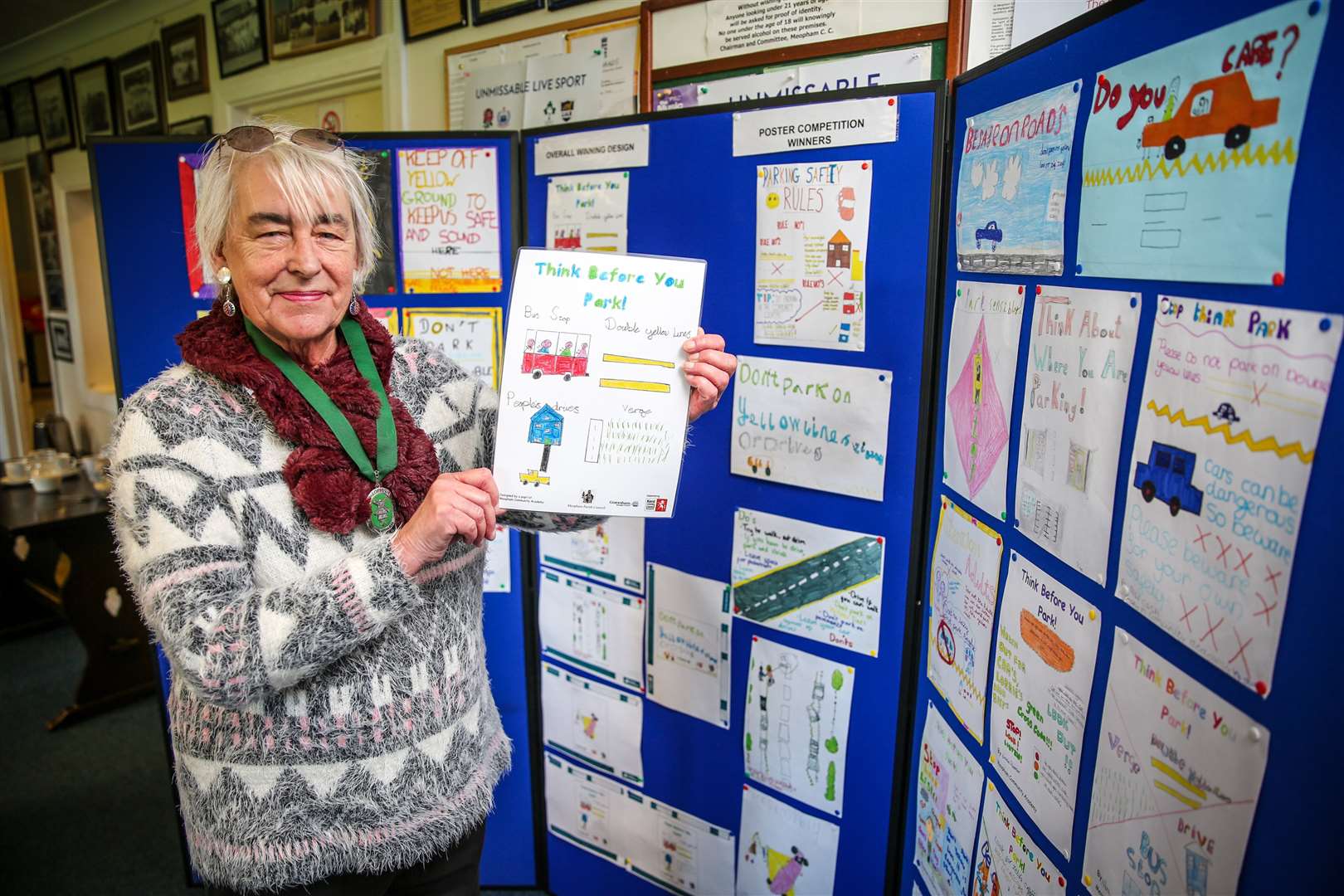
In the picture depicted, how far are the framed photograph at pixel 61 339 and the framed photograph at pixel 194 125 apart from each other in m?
1.74

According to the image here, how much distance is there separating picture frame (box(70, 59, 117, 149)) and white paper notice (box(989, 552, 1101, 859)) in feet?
18.0

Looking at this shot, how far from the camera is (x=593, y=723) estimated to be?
213 centimetres

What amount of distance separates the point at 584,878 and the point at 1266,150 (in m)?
2.23

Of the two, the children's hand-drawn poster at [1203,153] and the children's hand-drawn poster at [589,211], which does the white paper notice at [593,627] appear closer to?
the children's hand-drawn poster at [589,211]

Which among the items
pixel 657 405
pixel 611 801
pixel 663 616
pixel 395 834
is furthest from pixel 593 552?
pixel 395 834

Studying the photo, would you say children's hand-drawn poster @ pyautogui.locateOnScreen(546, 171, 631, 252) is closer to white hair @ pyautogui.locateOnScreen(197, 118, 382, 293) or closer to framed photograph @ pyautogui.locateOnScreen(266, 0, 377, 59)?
white hair @ pyautogui.locateOnScreen(197, 118, 382, 293)

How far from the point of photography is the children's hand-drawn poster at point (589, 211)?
1825 millimetres

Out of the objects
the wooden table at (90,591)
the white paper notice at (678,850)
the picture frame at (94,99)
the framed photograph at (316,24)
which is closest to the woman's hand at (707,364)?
the white paper notice at (678,850)

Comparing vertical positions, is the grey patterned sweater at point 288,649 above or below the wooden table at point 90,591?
above

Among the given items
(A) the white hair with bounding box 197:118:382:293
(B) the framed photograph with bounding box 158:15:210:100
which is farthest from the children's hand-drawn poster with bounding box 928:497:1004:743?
(B) the framed photograph with bounding box 158:15:210:100

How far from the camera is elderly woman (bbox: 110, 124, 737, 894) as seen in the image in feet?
3.35

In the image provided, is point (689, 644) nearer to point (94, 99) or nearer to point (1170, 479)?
point (1170, 479)

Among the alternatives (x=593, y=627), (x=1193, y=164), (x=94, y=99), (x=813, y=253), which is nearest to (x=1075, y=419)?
(x=1193, y=164)

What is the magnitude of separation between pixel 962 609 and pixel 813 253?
67 cm
